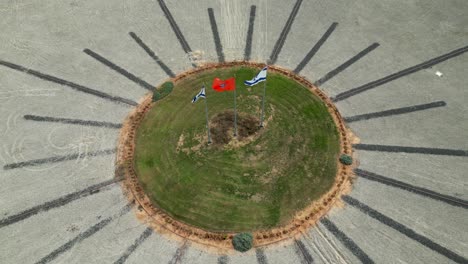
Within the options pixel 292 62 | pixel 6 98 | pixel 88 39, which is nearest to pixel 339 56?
→ pixel 292 62

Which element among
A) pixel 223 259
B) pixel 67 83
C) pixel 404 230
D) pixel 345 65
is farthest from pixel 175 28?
pixel 404 230

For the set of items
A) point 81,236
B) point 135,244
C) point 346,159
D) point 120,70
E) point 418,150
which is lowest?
point 135,244

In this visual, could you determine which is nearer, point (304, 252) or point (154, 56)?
point (304, 252)

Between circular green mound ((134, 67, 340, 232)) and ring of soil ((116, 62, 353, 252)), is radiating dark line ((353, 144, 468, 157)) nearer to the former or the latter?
ring of soil ((116, 62, 353, 252))

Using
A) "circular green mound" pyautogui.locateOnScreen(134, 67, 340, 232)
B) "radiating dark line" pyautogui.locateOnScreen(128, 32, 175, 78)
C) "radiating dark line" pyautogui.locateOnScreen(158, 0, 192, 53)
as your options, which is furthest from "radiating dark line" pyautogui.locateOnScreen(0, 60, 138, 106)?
"radiating dark line" pyautogui.locateOnScreen(158, 0, 192, 53)

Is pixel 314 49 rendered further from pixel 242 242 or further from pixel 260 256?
pixel 260 256

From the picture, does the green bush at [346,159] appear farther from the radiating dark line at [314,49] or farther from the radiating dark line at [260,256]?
the radiating dark line at [314,49]

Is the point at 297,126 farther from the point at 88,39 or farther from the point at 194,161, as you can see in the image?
the point at 88,39
